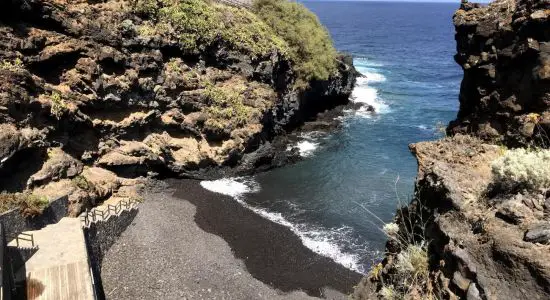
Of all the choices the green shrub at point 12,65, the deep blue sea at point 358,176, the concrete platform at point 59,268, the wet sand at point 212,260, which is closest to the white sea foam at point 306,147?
the deep blue sea at point 358,176

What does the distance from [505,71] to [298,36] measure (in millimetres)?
34117

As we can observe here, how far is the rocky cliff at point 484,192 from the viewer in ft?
24.5

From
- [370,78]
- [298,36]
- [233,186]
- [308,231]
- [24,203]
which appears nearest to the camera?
[24,203]

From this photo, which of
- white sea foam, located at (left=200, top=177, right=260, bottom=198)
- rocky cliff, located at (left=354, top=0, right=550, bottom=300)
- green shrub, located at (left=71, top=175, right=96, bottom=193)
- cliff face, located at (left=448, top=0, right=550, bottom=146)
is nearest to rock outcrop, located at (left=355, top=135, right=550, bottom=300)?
rocky cliff, located at (left=354, top=0, right=550, bottom=300)

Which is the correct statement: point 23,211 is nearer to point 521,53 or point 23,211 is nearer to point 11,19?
point 11,19

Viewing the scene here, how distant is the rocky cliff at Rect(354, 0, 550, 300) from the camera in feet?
24.5

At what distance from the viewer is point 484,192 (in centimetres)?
930

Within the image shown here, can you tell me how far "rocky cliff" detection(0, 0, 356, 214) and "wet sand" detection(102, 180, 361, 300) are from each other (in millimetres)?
4668

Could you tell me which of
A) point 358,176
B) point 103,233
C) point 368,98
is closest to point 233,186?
point 358,176

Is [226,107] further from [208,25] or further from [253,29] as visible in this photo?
[253,29]

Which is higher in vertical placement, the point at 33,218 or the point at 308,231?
the point at 33,218

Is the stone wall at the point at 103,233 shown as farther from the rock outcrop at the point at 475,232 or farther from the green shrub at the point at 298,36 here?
the green shrub at the point at 298,36

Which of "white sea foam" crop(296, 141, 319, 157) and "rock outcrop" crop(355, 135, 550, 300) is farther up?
"rock outcrop" crop(355, 135, 550, 300)

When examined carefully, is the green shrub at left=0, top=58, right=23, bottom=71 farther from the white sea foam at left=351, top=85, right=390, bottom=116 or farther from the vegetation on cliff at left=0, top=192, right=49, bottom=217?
the white sea foam at left=351, top=85, right=390, bottom=116
